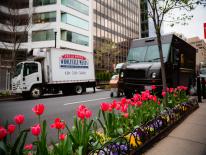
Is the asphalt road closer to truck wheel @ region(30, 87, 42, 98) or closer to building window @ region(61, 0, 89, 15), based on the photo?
truck wheel @ region(30, 87, 42, 98)

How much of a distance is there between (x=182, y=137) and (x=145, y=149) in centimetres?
136

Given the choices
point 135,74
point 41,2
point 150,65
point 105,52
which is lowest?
point 135,74

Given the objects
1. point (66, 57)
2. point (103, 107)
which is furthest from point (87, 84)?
point (103, 107)

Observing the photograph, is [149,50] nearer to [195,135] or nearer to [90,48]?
[195,135]

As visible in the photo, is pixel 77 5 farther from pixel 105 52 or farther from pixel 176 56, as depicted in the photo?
pixel 176 56

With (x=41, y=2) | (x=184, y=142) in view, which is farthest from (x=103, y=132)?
(x=41, y=2)

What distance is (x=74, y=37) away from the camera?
42.1 meters

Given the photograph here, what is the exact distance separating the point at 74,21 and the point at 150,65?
34433 mm

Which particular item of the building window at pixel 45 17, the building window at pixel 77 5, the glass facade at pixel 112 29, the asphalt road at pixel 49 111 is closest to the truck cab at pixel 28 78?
the asphalt road at pixel 49 111

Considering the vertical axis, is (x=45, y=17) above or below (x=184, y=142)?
above

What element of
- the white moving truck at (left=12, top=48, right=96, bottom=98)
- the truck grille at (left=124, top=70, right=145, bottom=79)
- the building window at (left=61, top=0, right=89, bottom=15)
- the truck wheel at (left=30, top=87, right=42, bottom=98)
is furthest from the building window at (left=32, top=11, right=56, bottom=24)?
the truck grille at (left=124, top=70, right=145, bottom=79)

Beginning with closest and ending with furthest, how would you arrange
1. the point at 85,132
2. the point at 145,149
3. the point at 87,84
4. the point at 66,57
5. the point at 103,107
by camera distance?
the point at 85,132 < the point at 103,107 < the point at 145,149 < the point at 66,57 < the point at 87,84

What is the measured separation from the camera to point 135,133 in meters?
4.10

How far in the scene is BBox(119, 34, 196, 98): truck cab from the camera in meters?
10.2
